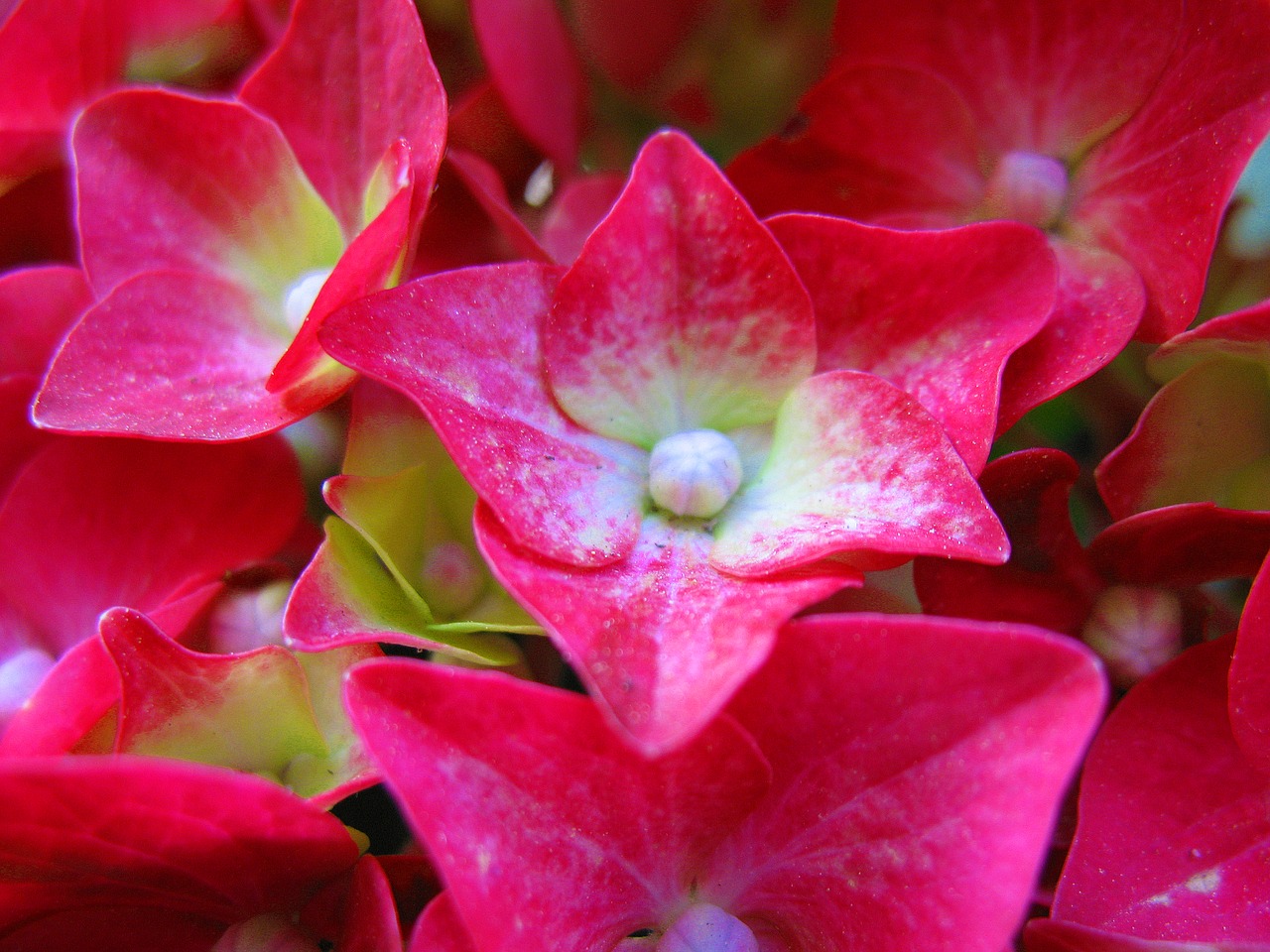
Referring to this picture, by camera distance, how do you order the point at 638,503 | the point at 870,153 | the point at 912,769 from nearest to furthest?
the point at 912,769, the point at 638,503, the point at 870,153

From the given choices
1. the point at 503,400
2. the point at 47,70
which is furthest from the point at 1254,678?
the point at 47,70

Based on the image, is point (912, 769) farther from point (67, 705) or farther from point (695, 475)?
point (67, 705)

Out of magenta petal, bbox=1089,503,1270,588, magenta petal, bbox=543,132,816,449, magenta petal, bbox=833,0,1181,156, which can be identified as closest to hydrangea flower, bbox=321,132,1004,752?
magenta petal, bbox=543,132,816,449

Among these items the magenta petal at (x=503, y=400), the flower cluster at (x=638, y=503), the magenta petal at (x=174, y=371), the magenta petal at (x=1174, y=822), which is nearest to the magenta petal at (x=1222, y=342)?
the flower cluster at (x=638, y=503)

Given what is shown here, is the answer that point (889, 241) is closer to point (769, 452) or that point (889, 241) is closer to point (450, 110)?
point (769, 452)

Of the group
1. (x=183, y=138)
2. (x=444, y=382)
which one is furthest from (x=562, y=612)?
(x=183, y=138)

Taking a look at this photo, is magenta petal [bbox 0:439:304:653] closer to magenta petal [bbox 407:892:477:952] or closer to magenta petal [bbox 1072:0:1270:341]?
magenta petal [bbox 407:892:477:952]
